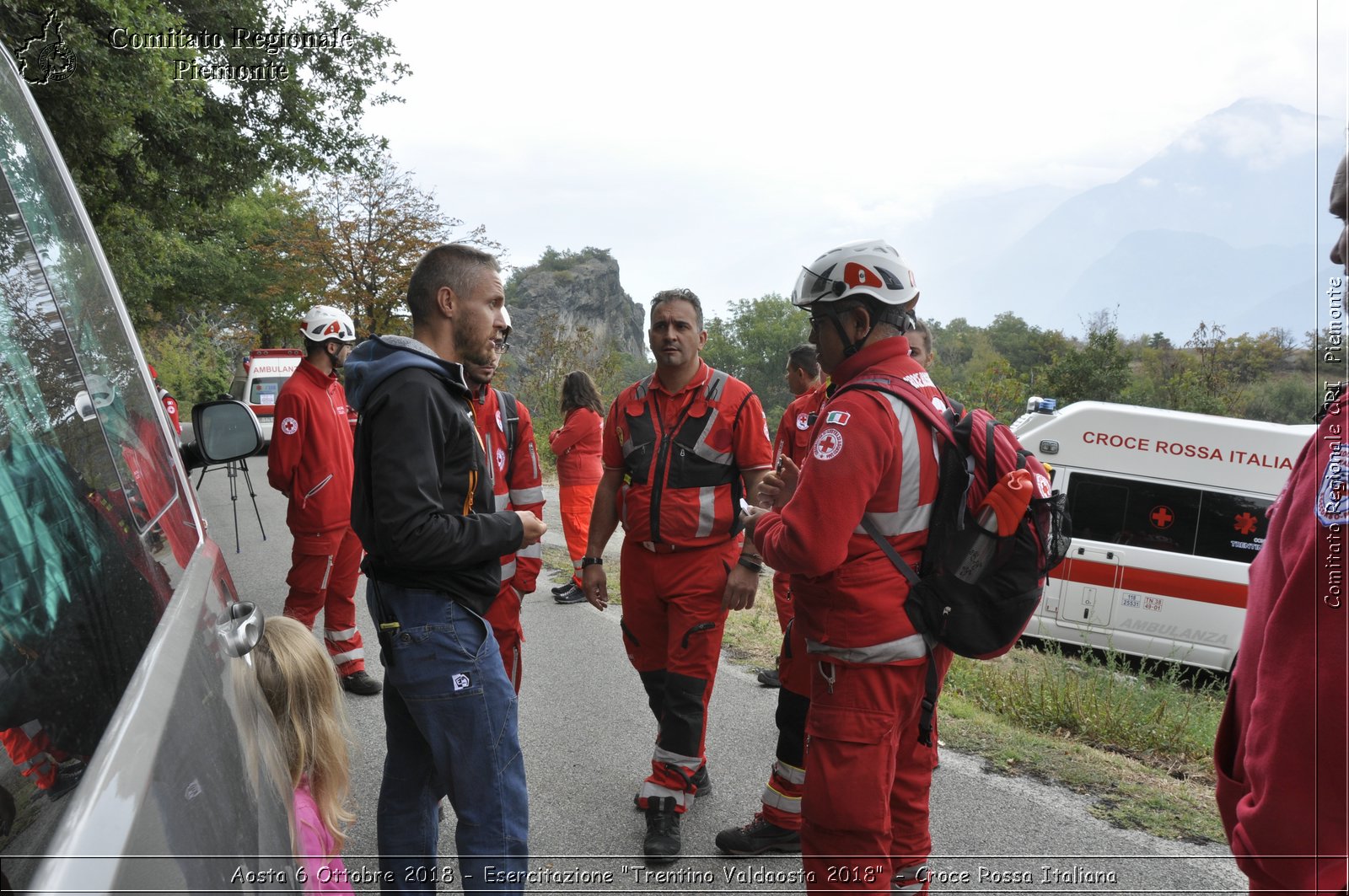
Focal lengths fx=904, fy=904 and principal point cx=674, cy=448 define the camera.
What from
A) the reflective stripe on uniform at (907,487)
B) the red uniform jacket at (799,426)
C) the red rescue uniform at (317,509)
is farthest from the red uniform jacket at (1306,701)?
the red rescue uniform at (317,509)

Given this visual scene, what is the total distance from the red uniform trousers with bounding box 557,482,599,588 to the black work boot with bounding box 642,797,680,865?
4.72m

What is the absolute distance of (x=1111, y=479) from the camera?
9352 mm

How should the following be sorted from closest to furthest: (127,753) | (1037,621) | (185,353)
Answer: (127,753)
(1037,621)
(185,353)

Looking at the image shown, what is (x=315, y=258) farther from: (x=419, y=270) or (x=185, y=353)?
(x=419, y=270)

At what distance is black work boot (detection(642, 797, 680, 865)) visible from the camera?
3592mm

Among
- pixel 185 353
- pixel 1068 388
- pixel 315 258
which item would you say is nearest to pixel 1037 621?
pixel 1068 388

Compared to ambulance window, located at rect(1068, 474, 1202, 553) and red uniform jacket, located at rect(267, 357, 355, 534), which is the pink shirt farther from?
ambulance window, located at rect(1068, 474, 1202, 553)

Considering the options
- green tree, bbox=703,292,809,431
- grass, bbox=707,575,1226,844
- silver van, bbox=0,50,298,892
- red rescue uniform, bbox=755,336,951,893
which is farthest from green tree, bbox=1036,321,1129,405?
green tree, bbox=703,292,809,431

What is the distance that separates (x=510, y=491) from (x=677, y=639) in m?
0.95

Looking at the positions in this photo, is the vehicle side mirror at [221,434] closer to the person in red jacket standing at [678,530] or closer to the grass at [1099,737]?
the person in red jacket standing at [678,530]

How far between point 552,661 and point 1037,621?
540 cm

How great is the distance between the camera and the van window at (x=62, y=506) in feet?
3.08

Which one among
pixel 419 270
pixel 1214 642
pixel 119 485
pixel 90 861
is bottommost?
pixel 1214 642

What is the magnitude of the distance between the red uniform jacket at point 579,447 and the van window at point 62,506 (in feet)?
23.4
